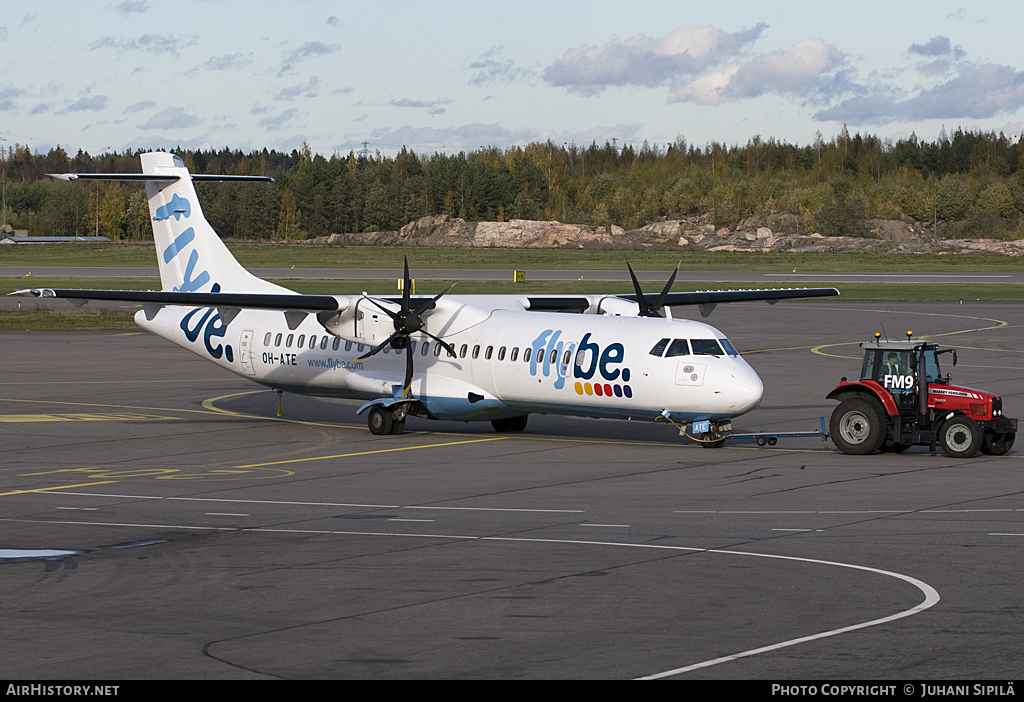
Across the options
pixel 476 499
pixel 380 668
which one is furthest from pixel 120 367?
pixel 380 668

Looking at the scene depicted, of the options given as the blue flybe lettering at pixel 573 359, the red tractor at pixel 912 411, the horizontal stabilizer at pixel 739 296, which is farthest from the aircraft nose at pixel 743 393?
the horizontal stabilizer at pixel 739 296

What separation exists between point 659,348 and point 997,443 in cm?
671

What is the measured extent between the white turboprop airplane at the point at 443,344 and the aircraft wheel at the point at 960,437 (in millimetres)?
3632

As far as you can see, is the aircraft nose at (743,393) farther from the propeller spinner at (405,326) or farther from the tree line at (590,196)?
the tree line at (590,196)

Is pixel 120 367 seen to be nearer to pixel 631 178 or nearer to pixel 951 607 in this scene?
pixel 951 607

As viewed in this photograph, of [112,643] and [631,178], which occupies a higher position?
[631,178]

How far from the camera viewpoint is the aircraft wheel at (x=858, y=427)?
23.1 metres

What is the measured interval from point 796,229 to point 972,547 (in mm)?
151464

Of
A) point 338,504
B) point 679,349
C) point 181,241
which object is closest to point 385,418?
point 679,349

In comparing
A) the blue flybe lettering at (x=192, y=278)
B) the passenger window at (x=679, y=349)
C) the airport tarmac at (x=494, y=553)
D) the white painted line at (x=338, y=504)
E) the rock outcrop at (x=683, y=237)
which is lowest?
the white painted line at (x=338, y=504)

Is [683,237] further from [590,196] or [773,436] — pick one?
[773,436]

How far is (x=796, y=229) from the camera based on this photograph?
162m

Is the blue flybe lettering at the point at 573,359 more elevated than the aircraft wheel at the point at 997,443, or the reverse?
the blue flybe lettering at the point at 573,359

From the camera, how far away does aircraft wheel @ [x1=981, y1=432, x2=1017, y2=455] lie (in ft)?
74.3
